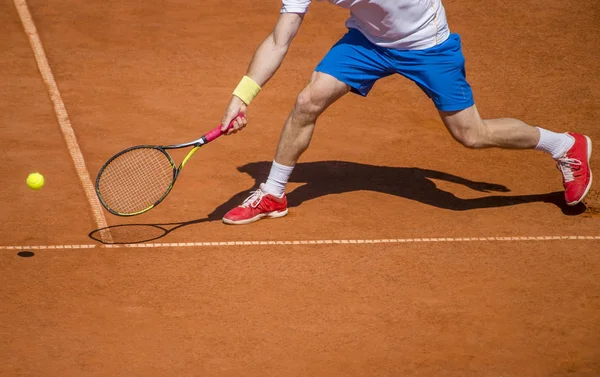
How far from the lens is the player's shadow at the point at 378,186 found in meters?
7.39

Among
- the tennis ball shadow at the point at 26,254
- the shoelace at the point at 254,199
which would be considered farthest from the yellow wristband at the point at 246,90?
the tennis ball shadow at the point at 26,254

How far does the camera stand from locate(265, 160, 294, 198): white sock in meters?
7.00

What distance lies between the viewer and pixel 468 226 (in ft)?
23.2

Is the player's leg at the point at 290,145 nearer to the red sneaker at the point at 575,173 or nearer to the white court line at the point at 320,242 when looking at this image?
the white court line at the point at 320,242

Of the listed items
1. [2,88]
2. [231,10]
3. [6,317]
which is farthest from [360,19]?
[231,10]

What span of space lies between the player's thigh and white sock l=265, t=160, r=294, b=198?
0.73 metres

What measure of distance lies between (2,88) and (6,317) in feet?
12.9

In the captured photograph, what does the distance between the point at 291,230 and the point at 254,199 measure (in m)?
0.35

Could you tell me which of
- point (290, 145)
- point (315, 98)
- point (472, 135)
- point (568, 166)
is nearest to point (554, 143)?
point (568, 166)

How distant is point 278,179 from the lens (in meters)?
7.03

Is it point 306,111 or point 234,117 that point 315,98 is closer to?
point 306,111

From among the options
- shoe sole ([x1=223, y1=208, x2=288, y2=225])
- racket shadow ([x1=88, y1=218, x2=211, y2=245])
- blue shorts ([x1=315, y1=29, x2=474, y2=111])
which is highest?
blue shorts ([x1=315, y1=29, x2=474, y2=111])

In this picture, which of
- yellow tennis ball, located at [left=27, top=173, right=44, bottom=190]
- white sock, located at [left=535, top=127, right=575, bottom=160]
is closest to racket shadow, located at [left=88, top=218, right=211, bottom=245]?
yellow tennis ball, located at [left=27, top=173, right=44, bottom=190]

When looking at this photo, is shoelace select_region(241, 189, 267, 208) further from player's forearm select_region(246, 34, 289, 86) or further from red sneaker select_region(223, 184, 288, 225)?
player's forearm select_region(246, 34, 289, 86)
